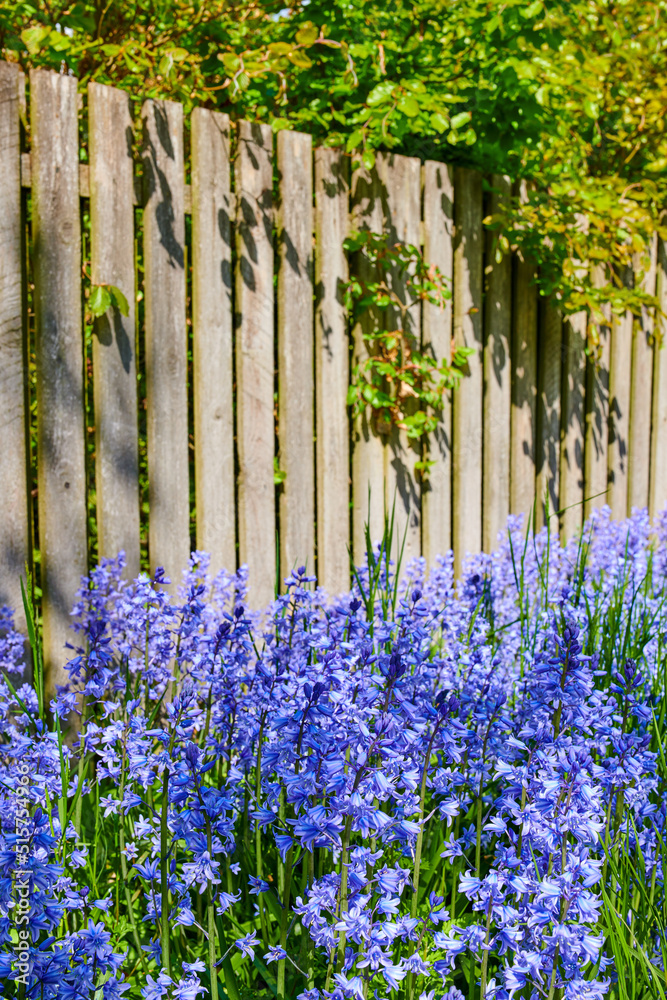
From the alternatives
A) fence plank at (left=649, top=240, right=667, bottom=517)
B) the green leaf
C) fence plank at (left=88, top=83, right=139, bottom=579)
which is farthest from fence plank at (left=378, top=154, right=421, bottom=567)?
fence plank at (left=649, top=240, right=667, bottom=517)

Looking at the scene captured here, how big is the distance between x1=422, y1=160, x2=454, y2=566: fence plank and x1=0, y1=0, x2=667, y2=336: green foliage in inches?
8.6

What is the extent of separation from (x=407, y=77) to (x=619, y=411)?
7.60 feet

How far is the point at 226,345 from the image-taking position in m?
2.87

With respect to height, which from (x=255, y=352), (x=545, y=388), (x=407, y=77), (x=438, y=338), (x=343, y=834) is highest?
(x=407, y=77)

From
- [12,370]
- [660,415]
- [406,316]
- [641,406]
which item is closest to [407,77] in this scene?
[406,316]

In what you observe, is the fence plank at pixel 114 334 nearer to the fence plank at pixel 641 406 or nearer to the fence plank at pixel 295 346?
the fence plank at pixel 295 346

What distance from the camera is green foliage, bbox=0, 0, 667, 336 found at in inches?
122

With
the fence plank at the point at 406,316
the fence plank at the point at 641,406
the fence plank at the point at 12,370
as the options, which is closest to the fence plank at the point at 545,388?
the fence plank at the point at 641,406

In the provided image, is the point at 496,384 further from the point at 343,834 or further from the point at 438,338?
the point at 343,834

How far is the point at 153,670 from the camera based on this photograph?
1.92 meters

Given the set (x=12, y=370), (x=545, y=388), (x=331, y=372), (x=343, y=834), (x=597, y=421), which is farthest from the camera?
(x=597, y=421)

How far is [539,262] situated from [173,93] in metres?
1.81

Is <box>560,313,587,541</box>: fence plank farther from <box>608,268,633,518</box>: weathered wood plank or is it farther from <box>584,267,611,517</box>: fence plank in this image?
<box>608,268,633,518</box>: weathered wood plank

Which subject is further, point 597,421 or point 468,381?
point 597,421
